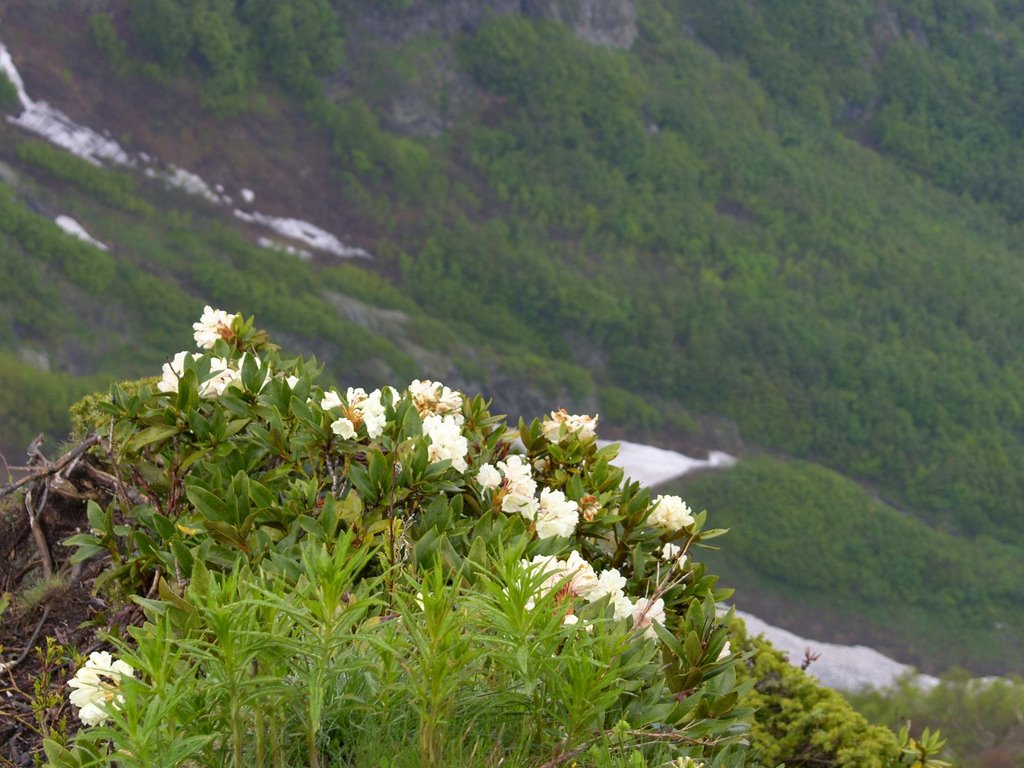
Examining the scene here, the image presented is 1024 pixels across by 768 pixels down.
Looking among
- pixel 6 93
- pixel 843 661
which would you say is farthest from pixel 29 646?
pixel 6 93

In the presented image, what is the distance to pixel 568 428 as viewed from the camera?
324 cm

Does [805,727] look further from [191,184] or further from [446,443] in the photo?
[191,184]

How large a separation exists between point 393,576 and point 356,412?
1.97 ft

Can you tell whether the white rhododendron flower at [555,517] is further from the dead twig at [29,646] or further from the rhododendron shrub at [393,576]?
the dead twig at [29,646]

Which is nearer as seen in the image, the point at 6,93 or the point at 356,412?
the point at 356,412

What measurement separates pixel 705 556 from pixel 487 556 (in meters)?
35.5

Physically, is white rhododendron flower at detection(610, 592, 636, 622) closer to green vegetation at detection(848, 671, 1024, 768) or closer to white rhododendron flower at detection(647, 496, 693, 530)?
white rhododendron flower at detection(647, 496, 693, 530)

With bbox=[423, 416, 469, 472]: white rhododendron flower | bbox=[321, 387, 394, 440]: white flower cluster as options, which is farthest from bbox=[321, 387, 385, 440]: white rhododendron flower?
bbox=[423, 416, 469, 472]: white rhododendron flower

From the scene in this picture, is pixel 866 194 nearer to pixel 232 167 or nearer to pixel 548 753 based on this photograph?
pixel 232 167

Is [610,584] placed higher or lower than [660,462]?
higher

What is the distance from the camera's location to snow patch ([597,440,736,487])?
36031mm

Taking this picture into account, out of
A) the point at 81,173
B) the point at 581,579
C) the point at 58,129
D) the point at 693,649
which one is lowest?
the point at 81,173

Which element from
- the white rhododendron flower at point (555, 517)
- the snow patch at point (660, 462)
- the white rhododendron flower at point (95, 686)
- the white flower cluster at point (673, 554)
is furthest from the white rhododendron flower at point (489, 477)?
the snow patch at point (660, 462)

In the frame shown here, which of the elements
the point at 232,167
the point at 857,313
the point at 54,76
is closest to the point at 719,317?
the point at 857,313
